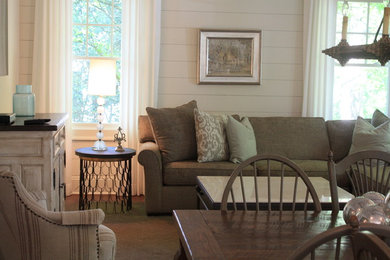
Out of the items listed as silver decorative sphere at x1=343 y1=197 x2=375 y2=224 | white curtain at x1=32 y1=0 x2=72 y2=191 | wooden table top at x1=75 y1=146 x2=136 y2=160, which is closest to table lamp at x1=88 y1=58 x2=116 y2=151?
wooden table top at x1=75 y1=146 x2=136 y2=160

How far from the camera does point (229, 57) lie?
591cm

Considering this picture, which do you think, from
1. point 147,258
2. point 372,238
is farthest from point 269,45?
point 372,238

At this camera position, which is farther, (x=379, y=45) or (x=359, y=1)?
(x=359, y=1)

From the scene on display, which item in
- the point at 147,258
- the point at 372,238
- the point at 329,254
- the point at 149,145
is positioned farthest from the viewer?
the point at 149,145

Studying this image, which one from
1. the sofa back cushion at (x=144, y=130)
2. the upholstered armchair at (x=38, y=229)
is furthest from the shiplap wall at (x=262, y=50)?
the upholstered armchair at (x=38, y=229)

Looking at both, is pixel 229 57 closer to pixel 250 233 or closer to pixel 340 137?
pixel 340 137

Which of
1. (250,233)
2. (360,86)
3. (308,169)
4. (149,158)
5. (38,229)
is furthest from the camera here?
(360,86)

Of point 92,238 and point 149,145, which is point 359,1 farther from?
point 92,238

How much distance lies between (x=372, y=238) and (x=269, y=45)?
5.04m

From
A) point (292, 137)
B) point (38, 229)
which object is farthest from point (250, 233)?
point (292, 137)

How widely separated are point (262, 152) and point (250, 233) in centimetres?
347

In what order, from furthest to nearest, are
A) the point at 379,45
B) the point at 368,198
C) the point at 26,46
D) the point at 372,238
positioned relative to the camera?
the point at 26,46 → the point at 379,45 → the point at 368,198 → the point at 372,238

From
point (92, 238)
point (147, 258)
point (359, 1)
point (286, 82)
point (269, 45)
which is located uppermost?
point (359, 1)

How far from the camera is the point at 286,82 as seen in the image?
6.03 m
